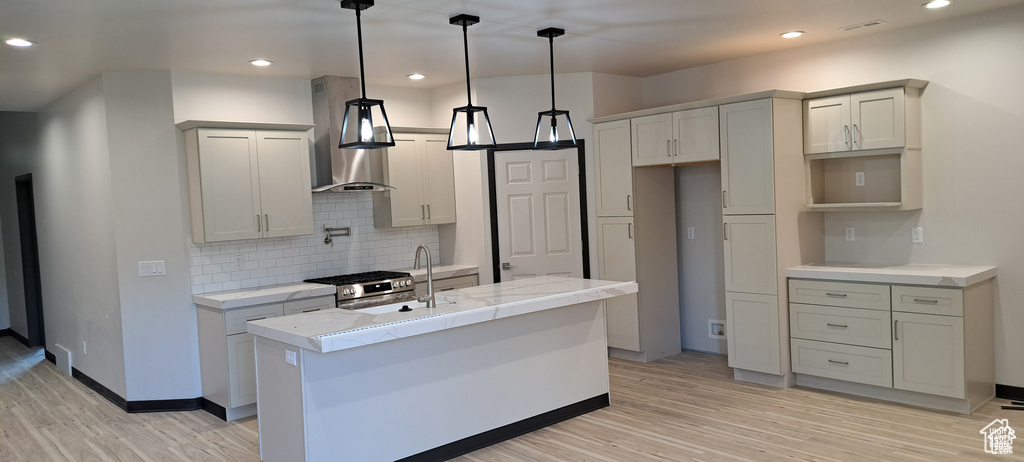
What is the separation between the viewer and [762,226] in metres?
5.24

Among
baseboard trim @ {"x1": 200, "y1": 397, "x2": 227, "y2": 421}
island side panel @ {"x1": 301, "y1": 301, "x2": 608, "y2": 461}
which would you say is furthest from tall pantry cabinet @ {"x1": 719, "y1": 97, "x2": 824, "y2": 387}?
baseboard trim @ {"x1": 200, "y1": 397, "x2": 227, "y2": 421}

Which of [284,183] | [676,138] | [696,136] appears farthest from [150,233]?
[696,136]

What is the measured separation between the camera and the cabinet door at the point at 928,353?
443cm

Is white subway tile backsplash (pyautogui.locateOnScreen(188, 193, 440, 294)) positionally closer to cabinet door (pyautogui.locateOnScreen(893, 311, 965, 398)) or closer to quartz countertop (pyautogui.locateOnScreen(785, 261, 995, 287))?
quartz countertop (pyautogui.locateOnScreen(785, 261, 995, 287))

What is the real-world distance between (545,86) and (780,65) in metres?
2.01

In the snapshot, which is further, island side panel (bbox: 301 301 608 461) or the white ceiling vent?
the white ceiling vent

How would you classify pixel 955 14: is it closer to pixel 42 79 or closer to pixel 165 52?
pixel 165 52

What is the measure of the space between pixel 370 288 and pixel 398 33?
2179 mm

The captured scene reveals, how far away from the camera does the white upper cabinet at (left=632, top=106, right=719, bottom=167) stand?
5.52m

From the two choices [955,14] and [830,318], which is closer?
[955,14]

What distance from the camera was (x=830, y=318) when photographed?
16.5 ft

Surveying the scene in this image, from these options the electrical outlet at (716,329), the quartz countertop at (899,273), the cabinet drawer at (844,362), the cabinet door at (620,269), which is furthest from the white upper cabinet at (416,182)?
the cabinet drawer at (844,362)

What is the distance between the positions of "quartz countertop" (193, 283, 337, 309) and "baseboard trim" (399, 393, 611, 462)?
193 cm

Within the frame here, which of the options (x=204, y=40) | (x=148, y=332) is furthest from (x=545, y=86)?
(x=148, y=332)
